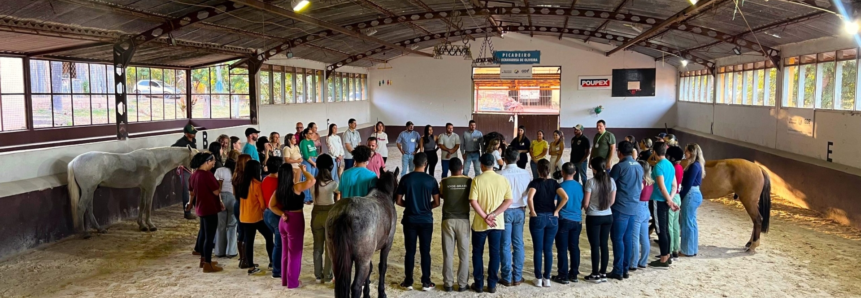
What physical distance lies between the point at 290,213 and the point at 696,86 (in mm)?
16039

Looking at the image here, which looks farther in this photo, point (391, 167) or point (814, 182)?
point (391, 167)

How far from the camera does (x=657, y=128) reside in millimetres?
19953

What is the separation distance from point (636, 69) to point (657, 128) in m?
2.16

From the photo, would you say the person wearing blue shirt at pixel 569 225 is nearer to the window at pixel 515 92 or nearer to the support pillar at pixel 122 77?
the support pillar at pixel 122 77

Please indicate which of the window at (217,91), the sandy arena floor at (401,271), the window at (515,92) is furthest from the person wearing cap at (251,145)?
the window at (515,92)

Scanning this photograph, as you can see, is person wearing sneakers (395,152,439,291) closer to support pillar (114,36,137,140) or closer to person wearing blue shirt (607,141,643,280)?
person wearing blue shirt (607,141,643,280)

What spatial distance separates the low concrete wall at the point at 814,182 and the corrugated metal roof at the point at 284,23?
2.17 m

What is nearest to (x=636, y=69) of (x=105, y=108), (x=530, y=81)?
(x=530, y=81)

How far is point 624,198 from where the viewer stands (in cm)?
553

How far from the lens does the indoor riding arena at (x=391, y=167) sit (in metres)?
5.25

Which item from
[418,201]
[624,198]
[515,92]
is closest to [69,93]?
[418,201]

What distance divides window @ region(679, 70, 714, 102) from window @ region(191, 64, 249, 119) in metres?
12.9

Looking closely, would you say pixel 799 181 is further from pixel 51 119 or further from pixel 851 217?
pixel 51 119

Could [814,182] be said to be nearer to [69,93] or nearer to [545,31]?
[545,31]
